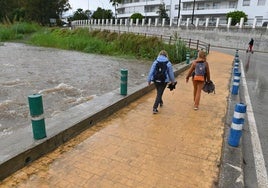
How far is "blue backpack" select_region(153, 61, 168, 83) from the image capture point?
6.05 meters

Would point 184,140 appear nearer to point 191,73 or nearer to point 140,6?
point 191,73

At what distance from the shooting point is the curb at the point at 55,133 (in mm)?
3676

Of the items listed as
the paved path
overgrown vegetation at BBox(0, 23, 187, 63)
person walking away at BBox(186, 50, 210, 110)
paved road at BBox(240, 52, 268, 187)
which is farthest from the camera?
overgrown vegetation at BBox(0, 23, 187, 63)

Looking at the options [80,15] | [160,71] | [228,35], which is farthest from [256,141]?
[80,15]

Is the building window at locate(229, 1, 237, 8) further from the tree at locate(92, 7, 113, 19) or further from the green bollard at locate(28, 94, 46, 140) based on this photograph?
the green bollard at locate(28, 94, 46, 140)

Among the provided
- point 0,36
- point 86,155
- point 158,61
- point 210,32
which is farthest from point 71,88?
point 210,32

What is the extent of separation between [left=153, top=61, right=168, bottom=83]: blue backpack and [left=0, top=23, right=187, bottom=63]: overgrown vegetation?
37.7ft

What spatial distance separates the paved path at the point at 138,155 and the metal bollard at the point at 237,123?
0.30 m

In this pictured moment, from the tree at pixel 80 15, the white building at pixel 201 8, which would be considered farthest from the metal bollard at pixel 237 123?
the tree at pixel 80 15

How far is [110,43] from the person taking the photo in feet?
77.2

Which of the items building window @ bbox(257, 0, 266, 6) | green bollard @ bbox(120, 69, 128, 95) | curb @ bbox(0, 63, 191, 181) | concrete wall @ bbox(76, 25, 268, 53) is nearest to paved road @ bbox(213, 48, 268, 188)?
curb @ bbox(0, 63, 191, 181)

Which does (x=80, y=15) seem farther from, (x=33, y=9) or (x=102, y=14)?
(x=33, y=9)

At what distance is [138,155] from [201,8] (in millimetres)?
60528

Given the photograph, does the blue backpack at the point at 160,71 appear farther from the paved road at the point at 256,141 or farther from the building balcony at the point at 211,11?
the building balcony at the point at 211,11
